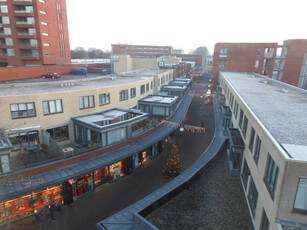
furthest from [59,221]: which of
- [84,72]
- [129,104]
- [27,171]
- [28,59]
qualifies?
[28,59]

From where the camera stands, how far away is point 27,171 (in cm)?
Answer: 1783

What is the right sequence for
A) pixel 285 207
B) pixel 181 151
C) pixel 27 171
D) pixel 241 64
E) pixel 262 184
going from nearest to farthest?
1. pixel 285 207
2. pixel 262 184
3. pixel 27 171
4. pixel 181 151
5. pixel 241 64

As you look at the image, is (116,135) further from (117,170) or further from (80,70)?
(80,70)

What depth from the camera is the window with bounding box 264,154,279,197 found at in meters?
11.2

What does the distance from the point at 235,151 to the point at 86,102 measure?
58.9 ft

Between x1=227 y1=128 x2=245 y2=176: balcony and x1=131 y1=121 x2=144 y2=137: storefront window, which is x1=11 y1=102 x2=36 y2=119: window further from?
x1=227 y1=128 x2=245 y2=176: balcony

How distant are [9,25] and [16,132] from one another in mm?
43674

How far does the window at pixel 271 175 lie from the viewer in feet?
36.9

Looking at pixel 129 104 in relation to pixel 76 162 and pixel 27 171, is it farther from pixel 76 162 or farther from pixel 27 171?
pixel 27 171

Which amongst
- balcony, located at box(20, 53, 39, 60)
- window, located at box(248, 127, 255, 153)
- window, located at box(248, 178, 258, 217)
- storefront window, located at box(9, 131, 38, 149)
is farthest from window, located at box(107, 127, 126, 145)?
balcony, located at box(20, 53, 39, 60)

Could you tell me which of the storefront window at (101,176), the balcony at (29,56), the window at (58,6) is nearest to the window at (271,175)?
the storefront window at (101,176)

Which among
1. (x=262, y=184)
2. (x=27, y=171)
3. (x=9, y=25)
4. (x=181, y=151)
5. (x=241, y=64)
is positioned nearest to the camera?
(x=262, y=184)

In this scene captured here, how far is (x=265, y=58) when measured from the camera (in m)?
65.1

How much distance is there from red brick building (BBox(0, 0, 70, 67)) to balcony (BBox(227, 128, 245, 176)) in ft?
167
